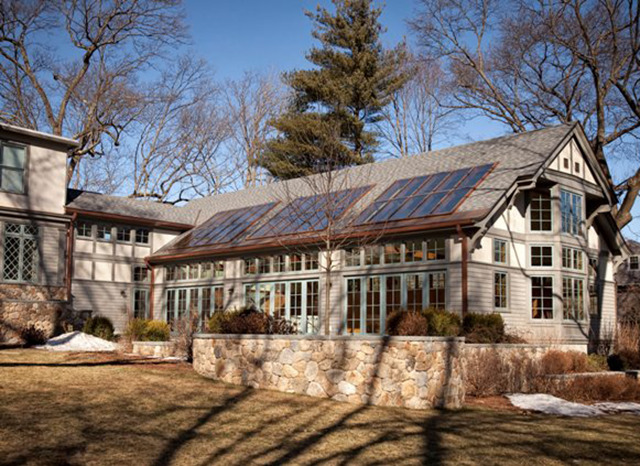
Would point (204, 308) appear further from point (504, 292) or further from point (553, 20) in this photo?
point (553, 20)

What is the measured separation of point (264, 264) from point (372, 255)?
15.6 ft

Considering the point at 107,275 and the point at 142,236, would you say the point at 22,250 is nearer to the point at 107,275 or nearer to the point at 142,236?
the point at 107,275

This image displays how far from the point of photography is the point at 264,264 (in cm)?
2269

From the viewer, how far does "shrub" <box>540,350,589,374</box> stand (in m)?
14.4

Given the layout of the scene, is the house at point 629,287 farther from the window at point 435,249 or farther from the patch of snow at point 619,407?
the patch of snow at point 619,407

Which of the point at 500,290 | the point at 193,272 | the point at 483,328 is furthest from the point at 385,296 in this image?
the point at 193,272

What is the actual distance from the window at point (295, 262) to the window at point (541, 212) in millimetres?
7076

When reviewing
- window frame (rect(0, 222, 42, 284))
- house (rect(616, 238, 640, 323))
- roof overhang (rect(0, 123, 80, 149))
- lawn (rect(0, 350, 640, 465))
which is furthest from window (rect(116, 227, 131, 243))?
house (rect(616, 238, 640, 323))

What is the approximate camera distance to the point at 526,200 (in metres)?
19.3

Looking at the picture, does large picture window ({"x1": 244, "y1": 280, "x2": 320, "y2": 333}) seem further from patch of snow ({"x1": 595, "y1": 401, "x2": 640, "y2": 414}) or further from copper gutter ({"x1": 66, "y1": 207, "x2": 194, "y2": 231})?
patch of snow ({"x1": 595, "y1": 401, "x2": 640, "y2": 414})

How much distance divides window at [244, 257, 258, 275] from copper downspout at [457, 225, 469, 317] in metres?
8.27

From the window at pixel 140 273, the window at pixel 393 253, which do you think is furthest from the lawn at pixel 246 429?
the window at pixel 140 273

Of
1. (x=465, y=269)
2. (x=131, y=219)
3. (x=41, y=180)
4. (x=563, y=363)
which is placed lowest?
(x=563, y=363)

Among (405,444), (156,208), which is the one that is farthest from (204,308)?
(405,444)
